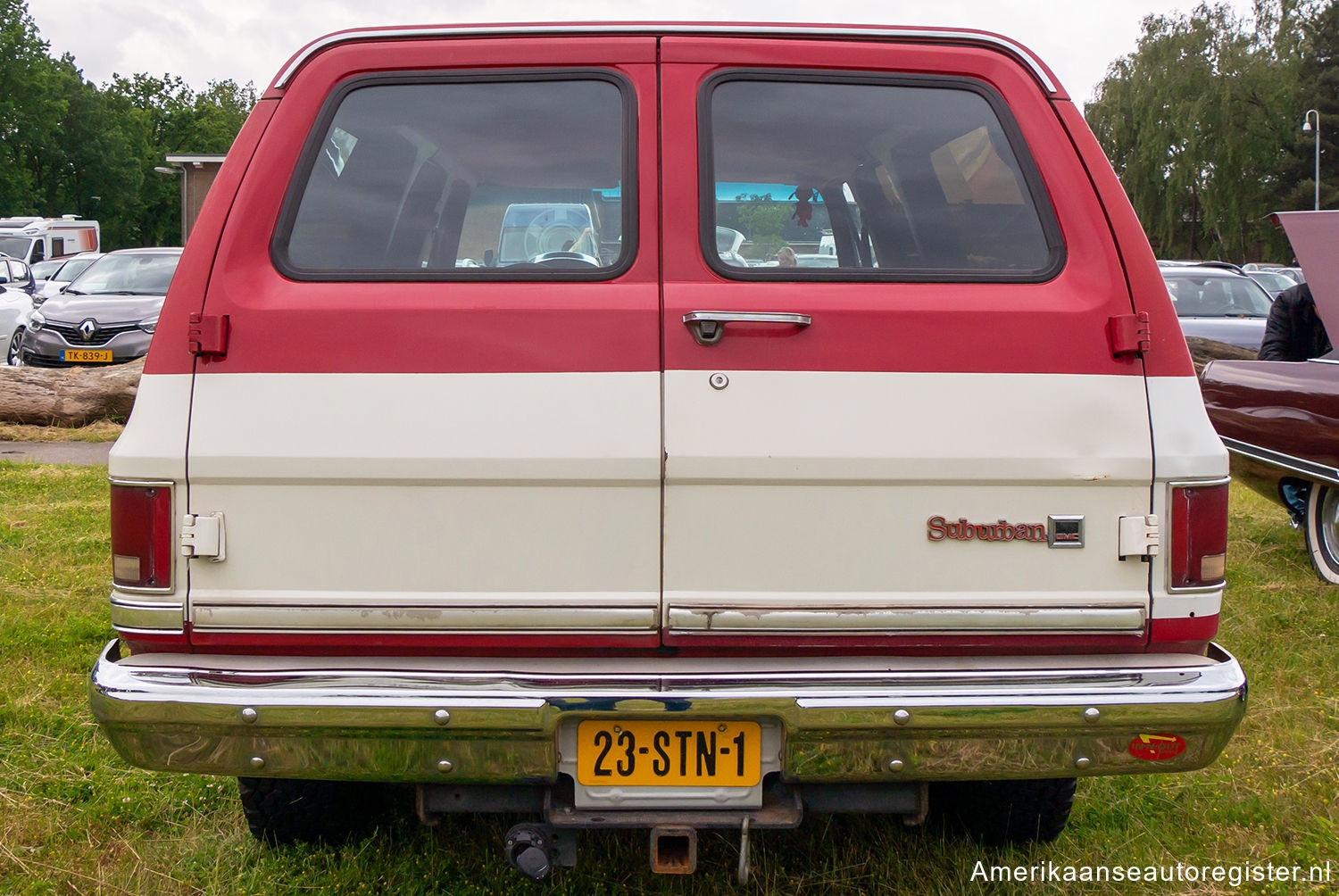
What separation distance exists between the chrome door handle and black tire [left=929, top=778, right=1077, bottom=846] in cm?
131

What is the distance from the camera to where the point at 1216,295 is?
11.9 meters

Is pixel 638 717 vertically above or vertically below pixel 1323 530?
above

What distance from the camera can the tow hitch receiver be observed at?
87.4 inches

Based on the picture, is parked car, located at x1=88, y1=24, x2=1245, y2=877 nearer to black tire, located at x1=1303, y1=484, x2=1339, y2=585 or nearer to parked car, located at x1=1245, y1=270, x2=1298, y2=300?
black tire, located at x1=1303, y1=484, x2=1339, y2=585

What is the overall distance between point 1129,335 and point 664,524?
1.03 m

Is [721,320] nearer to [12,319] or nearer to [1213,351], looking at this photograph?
[1213,351]

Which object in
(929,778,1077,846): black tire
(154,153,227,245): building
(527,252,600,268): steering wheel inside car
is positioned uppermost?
(154,153,227,245): building

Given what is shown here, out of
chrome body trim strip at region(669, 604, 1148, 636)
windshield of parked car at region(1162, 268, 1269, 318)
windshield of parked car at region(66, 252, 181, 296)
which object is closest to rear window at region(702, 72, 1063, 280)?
chrome body trim strip at region(669, 604, 1148, 636)

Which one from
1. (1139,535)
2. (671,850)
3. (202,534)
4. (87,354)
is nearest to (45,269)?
(87,354)

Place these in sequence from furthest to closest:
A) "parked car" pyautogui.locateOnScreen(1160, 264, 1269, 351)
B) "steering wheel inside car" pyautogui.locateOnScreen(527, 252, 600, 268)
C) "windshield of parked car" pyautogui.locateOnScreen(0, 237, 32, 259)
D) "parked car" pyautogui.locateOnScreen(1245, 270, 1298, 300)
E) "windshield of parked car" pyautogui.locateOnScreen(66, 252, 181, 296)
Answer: "windshield of parked car" pyautogui.locateOnScreen(0, 237, 32, 259), "parked car" pyautogui.locateOnScreen(1245, 270, 1298, 300), "windshield of parked car" pyautogui.locateOnScreen(66, 252, 181, 296), "parked car" pyautogui.locateOnScreen(1160, 264, 1269, 351), "steering wheel inside car" pyautogui.locateOnScreen(527, 252, 600, 268)

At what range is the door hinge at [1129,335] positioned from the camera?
7.47 ft

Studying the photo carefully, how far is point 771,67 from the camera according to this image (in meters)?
2.44

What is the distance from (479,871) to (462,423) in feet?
4.28

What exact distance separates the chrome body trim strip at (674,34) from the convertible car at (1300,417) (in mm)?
3651
